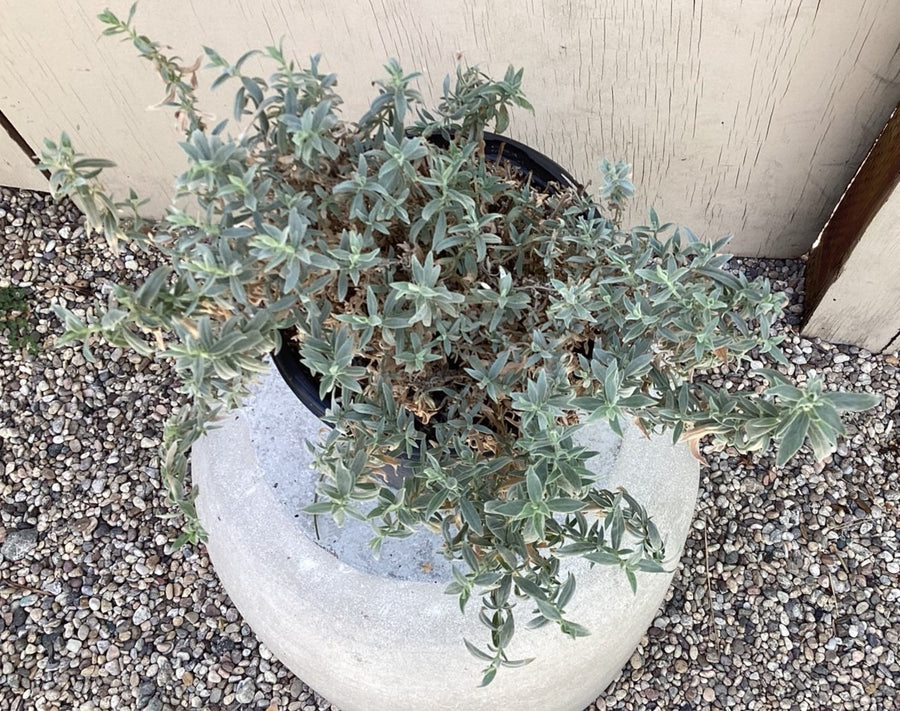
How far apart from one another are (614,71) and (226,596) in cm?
136

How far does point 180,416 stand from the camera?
1.05m

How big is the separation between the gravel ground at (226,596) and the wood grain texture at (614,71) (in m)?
0.41

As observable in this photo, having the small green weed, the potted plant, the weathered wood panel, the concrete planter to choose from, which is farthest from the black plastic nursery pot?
the small green weed

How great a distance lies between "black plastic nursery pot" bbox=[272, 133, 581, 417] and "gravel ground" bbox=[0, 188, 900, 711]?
894 millimetres

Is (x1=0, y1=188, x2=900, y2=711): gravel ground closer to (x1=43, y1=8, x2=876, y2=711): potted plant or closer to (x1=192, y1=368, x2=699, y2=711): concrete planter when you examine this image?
(x1=192, y1=368, x2=699, y2=711): concrete planter

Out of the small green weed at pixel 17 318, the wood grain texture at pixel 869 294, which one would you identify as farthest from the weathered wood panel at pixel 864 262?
the small green weed at pixel 17 318

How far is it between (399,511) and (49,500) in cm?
129

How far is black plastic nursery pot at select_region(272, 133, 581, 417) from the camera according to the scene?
1.08 metres

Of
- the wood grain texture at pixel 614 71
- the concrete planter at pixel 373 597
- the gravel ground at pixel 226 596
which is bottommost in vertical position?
the gravel ground at pixel 226 596

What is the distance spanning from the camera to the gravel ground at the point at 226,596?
1.68 m

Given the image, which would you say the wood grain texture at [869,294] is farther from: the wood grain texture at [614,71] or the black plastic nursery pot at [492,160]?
the black plastic nursery pot at [492,160]

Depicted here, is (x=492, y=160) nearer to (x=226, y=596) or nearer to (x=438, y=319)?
(x=438, y=319)

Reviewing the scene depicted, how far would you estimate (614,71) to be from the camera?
1.54m

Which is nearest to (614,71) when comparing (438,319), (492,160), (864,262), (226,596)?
(492,160)
